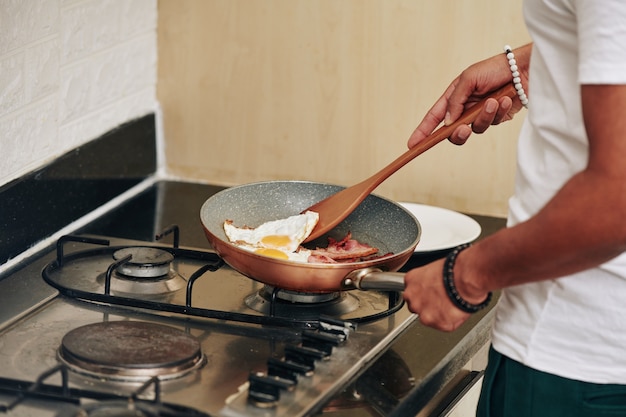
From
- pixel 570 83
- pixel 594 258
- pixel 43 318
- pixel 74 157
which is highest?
pixel 570 83

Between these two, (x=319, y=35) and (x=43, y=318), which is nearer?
(x=43, y=318)

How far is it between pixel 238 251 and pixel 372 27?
0.68 meters

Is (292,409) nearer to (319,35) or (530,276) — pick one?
(530,276)

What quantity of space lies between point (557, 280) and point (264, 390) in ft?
1.12

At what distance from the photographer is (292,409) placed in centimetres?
105

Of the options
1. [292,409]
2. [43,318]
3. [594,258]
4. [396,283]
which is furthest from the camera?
[43,318]

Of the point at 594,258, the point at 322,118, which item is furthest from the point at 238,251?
the point at 322,118

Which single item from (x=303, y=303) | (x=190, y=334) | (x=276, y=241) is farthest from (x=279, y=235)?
(x=190, y=334)

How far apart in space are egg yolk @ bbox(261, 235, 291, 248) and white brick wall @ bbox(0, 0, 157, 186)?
42 centimetres

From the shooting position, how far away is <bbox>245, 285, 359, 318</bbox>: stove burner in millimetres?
1341

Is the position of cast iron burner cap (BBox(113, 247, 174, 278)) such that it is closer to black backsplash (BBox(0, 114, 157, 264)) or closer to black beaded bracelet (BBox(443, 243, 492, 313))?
black backsplash (BBox(0, 114, 157, 264))

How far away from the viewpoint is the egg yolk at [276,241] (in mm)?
1411

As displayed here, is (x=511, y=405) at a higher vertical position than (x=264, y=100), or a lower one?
lower

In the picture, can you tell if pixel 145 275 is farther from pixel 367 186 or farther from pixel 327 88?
pixel 327 88
